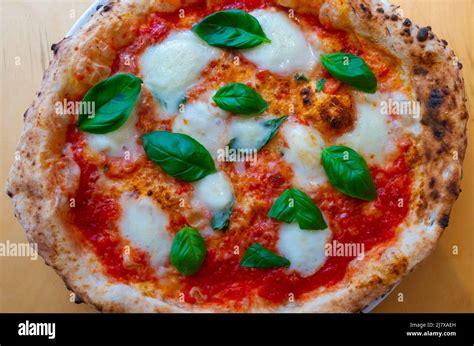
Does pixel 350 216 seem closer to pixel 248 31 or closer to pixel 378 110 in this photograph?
pixel 378 110

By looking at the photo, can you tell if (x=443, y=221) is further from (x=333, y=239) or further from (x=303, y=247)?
(x=303, y=247)

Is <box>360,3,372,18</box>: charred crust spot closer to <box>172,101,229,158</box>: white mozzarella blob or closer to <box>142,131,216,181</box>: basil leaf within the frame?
<box>172,101,229,158</box>: white mozzarella blob

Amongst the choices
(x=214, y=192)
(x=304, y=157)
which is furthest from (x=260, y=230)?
(x=304, y=157)

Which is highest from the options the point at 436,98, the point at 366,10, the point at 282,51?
the point at 366,10

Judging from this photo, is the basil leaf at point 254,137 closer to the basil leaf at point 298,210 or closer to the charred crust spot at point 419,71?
the basil leaf at point 298,210

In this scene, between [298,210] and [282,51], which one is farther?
[282,51]

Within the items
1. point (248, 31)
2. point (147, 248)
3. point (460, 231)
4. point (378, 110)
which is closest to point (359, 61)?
point (378, 110)
